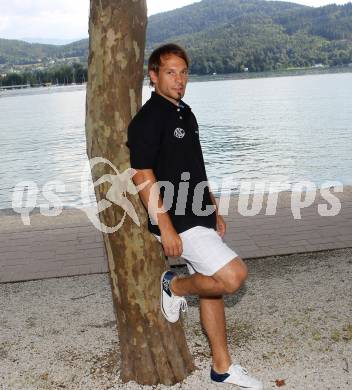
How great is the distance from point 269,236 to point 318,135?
61.1ft

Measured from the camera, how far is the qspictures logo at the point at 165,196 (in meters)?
3.25

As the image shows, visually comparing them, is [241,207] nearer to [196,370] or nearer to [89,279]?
[89,279]

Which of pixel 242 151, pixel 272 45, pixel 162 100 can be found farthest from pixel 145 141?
pixel 272 45

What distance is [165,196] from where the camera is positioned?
3.27m

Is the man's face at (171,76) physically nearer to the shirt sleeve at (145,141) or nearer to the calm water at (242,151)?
the shirt sleeve at (145,141)

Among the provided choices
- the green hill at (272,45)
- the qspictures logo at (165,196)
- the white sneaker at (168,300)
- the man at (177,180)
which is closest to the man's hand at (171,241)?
the man at (177,180)

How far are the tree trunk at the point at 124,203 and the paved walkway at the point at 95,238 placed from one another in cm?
252

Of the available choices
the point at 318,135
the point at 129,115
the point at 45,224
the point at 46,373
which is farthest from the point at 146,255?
the point at 318,135

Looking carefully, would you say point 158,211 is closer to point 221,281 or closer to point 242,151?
point 221,281

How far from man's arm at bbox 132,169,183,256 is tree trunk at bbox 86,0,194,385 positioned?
0.31m

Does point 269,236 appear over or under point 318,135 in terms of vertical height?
over


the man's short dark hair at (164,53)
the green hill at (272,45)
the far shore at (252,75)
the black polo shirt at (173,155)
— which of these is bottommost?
the far shore at (252,75)

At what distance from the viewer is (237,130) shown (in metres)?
28.3

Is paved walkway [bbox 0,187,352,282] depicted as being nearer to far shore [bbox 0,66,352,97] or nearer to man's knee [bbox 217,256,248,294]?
man's knee [bbox 217,256,248,294]
